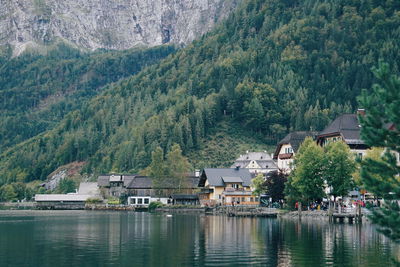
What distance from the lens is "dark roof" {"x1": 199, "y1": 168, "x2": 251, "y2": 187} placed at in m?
156

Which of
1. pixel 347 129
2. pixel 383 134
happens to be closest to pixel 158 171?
pixel 347 129

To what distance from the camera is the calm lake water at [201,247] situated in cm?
5094

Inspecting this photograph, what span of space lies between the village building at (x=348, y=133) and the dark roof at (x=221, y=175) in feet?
126

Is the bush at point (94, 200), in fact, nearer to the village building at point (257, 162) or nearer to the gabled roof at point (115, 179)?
the gabled roof at point (115, 179)

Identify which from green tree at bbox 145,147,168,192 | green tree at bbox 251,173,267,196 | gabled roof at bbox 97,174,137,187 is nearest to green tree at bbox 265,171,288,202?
green tree at bbox 251,173,267,196

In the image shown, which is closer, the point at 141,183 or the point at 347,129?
the point at 347,129

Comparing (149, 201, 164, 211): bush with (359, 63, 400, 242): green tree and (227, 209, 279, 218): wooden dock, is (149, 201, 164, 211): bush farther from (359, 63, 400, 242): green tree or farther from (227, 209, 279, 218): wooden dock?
(359, 63, 400, 242): green tree

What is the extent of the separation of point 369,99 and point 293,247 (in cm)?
3186

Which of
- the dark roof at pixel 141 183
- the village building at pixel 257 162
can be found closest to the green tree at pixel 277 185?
the village building at pixel 257 162

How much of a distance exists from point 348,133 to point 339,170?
19342 millimetres

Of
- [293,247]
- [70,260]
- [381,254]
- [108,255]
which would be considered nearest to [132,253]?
[108,255]

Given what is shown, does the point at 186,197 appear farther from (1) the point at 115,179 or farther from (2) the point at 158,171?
(1) the point at 115,179

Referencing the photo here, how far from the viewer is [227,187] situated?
507 feet

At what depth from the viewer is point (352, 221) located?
93.6m
